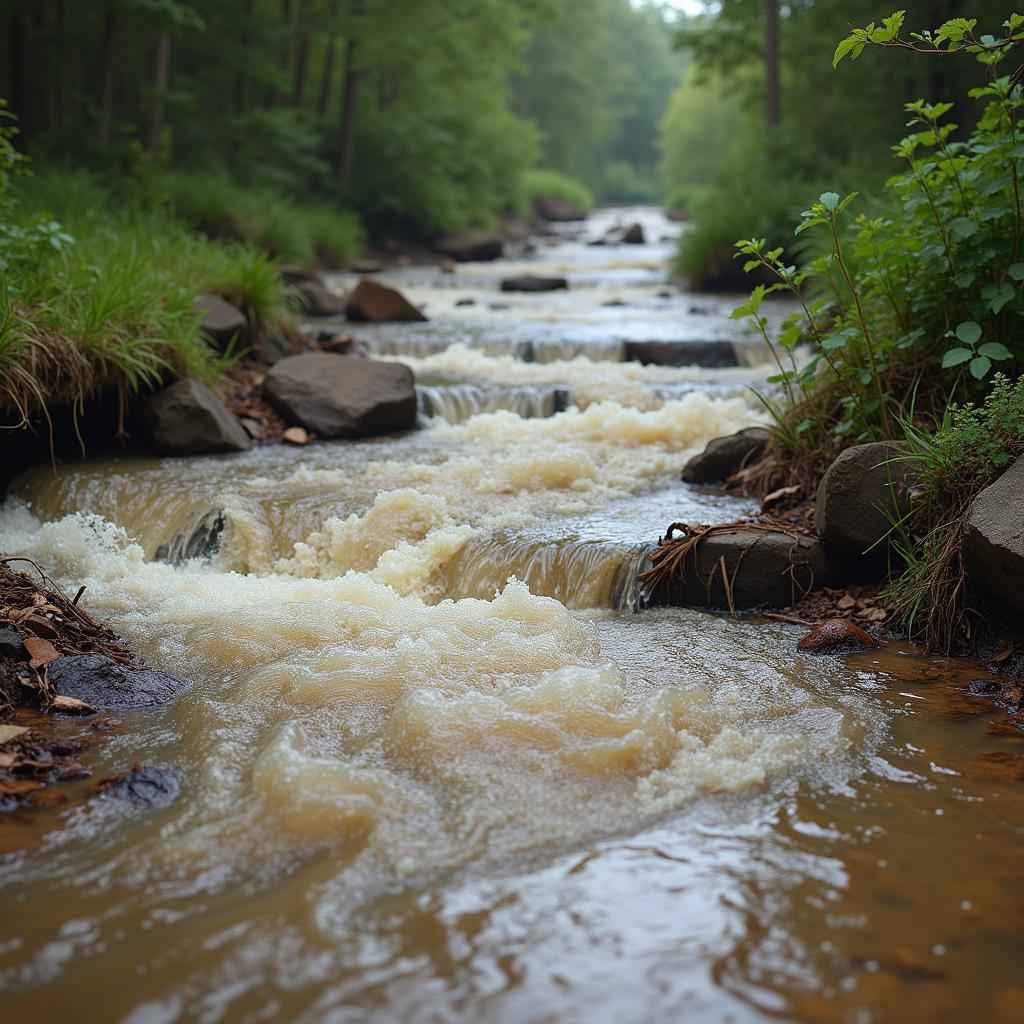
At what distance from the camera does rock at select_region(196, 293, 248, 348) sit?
8.05 m

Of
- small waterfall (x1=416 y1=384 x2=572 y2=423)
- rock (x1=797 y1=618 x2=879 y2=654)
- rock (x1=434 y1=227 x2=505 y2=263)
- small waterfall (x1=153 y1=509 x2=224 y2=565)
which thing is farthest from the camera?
rock (x1=434 y1=227 x2=505 y2=263)

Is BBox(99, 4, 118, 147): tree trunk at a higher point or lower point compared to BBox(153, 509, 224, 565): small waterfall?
higher

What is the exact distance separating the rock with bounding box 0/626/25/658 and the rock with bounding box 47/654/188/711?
14 cm

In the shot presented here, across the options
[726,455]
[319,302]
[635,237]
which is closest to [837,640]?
[726,455]

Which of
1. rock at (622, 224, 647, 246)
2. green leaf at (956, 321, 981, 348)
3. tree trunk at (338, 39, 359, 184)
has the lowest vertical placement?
green leaf at (956, 321, 981, 348)

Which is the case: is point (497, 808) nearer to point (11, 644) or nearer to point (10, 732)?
point (10, 732)

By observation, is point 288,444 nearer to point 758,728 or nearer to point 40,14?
point 758,728

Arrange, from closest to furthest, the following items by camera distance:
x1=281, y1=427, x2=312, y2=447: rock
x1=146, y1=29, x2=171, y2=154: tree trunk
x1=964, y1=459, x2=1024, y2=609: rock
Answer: x1=964, y1=459, x2=1024, y2=609: rock, x1=281, y1=427, x2=312, y2=447: rock, x1=146, y1=29, x2=171, y2=154: tree trunk

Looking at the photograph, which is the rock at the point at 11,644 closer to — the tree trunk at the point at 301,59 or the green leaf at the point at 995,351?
the green leaf at the point at 995,351

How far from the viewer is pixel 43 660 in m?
3.65

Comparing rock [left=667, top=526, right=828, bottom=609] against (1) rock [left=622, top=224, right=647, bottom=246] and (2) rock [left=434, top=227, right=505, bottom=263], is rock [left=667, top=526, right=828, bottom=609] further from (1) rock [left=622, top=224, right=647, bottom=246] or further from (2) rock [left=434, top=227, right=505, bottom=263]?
(1) rock [left=622, top=224, right=647, bottom=246]

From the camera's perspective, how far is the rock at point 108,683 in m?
3.51

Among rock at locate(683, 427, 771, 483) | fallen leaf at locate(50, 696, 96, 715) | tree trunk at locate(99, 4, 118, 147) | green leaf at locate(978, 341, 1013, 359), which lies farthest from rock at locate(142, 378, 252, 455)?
tree trunk at locate(99, 4, 118, 147)

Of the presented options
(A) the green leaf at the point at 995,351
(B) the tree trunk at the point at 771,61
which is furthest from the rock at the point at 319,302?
(B) the tree trunk at the point at 771,61
